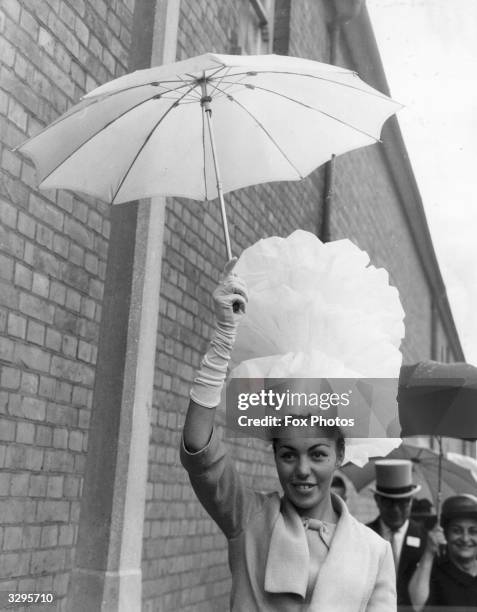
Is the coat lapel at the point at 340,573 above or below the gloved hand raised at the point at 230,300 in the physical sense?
below

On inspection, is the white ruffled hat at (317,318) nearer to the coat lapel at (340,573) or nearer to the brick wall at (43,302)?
the coat lapel at (340,573)

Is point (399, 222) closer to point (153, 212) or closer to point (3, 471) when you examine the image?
point (153, 212)

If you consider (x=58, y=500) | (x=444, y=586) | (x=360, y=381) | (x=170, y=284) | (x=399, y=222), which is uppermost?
(x=399, y=222)

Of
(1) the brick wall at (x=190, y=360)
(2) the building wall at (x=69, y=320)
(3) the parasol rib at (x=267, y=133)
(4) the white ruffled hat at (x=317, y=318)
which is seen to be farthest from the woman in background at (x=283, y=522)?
(1) the brick wall at (x=190, y=360)

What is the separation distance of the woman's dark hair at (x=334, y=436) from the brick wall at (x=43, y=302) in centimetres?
114

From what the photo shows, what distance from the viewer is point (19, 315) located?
3.03m

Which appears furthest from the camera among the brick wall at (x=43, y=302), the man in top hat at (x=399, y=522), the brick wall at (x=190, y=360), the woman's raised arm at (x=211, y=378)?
the man in top hat at (x=399, y=522)

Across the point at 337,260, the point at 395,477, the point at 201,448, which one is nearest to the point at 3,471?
the point at 201,448

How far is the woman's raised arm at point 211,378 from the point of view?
1996mm

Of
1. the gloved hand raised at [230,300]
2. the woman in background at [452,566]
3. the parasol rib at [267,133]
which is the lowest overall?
the woman in background at [452,566]

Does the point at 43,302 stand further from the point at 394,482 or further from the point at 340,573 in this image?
the point at 394,482

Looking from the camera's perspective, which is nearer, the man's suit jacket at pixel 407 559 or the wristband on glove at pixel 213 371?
the wristband on glove at pixel 213 371

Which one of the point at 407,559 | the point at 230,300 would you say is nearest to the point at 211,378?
the point at 230,300

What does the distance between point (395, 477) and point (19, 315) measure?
10.4 feet
